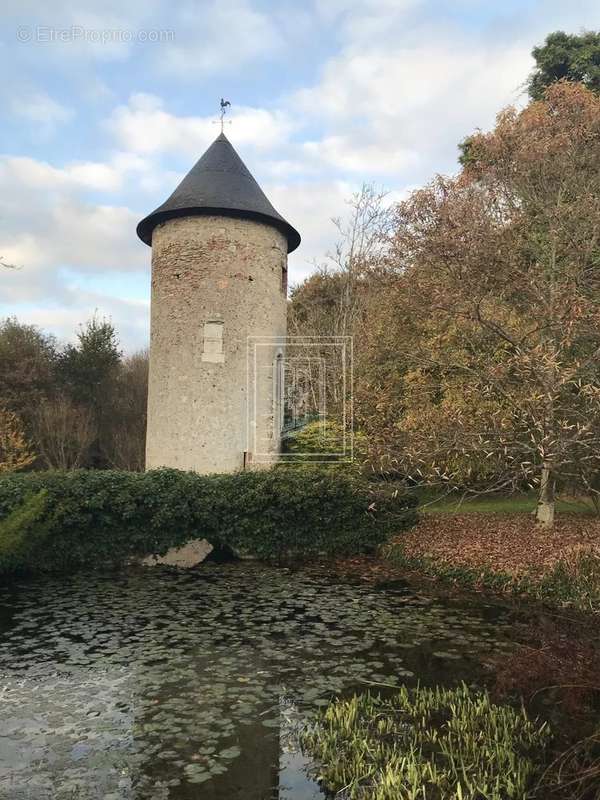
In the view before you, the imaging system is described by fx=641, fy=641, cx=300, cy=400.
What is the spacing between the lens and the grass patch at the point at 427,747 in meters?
3.63

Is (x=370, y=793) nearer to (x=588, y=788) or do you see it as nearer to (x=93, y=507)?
(x=588, y=788)

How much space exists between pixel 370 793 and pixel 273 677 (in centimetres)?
204

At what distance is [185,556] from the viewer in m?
11.1

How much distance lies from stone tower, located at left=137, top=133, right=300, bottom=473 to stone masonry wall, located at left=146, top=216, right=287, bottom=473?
2 centimetres

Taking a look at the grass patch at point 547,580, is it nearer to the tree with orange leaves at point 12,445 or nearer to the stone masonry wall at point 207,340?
the stone masonry wall at point 207,340

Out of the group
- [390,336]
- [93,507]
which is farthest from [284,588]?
[390,336]

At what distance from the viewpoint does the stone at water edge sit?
10.9 metres

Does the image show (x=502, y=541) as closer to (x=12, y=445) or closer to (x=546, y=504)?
(x=546, y=504)

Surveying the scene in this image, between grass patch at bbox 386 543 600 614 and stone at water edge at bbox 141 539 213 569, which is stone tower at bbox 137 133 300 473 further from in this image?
grass patch at bbox 386 543 600 614

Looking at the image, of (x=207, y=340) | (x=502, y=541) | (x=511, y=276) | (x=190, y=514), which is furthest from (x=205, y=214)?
(x=502, y=541)

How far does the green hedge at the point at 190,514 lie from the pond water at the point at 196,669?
1028 millimetres

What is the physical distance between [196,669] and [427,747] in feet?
7.64

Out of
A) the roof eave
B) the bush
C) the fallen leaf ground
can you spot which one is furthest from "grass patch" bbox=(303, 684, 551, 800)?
the roof eave

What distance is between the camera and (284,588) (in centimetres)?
909
